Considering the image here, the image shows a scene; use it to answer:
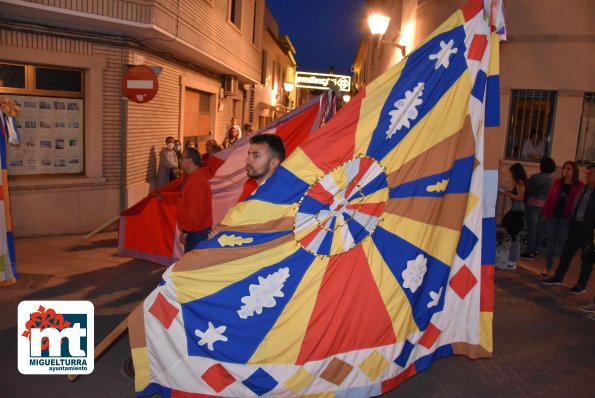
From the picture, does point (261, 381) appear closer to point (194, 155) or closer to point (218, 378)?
point (218, 378)

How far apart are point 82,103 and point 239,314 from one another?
26.9 ft

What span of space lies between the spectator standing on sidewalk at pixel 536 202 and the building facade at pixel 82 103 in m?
7.55

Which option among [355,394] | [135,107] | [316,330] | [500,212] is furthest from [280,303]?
[500,212]

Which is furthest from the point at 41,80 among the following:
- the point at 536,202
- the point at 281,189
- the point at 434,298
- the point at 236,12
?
the point at 236,12

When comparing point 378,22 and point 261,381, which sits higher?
point 378,22

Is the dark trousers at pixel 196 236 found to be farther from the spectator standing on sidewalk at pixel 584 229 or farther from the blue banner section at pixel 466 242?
the spectator standing on sidewalk at pixel 584 229

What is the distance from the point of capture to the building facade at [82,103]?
30.5 feet

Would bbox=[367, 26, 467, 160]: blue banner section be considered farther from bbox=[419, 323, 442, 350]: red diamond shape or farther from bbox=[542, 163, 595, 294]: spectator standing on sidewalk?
bbox=[542, 163, 595, 294]: spectator standing on sidewalk

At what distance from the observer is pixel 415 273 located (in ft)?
12.5

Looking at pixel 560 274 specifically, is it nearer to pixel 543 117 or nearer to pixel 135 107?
pixel 543 117

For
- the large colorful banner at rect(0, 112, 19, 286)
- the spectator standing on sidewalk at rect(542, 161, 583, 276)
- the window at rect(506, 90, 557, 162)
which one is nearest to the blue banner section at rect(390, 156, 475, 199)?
the large colorful banner at rect(0, 112, 19, 286)

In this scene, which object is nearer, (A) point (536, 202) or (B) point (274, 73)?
(A) point (536, 202)

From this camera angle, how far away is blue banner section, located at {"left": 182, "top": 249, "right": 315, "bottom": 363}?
11.8ft

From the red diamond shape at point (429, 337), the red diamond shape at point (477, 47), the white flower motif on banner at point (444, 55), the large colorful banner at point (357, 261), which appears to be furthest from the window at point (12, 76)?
the red diamond shape at point (429, 337)
